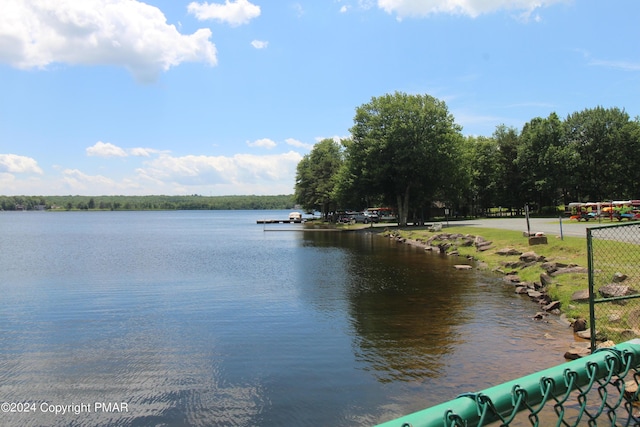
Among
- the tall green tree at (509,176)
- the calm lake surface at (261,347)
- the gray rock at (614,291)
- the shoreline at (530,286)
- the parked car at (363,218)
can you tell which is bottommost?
the calm lake surface at (261,347)

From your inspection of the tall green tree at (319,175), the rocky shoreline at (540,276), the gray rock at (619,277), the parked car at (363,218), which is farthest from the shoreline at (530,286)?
the tall green tree at (319,175)

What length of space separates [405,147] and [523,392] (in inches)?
2117

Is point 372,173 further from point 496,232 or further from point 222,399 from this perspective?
point 222,399

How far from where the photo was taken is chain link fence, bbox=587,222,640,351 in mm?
7989

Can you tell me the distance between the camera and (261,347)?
11984mm

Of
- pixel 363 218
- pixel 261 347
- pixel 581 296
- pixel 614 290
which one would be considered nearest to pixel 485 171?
pixel 363 218

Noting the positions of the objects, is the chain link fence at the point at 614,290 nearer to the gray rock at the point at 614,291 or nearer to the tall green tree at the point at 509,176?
the gray rock at the point at 614,291

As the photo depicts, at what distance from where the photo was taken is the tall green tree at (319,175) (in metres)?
85.7

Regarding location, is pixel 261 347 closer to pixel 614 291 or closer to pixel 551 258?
pixel 614 291

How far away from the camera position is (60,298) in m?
19.3

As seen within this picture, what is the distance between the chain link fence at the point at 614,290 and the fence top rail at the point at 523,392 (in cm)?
416

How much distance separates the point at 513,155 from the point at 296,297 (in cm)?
6473

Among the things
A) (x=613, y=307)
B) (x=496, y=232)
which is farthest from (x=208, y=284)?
(x=496, y=232)

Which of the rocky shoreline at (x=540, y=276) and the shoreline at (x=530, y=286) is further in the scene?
the rocky shoreline at (x=540, y=276)
